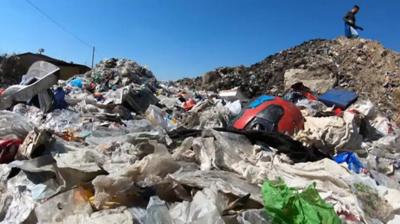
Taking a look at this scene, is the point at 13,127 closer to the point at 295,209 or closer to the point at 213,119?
the point at 213,119

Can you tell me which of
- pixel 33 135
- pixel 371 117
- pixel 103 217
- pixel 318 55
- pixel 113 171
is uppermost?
pixel 318 55

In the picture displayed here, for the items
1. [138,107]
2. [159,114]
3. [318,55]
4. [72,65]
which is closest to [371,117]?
[159,114]

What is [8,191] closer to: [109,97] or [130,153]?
[130,153]

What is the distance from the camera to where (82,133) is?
14.9ft

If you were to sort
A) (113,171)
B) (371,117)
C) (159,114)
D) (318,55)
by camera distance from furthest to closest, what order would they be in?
(318,55) < (159,114) < (371,117) < (113,171)

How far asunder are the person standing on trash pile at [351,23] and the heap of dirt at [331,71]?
0.21 metres

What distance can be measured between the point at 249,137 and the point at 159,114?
2334mm

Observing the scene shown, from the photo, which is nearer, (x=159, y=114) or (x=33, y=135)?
(x=33, y=135)

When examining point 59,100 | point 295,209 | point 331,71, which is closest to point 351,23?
point 331,71

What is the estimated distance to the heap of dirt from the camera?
11062mm

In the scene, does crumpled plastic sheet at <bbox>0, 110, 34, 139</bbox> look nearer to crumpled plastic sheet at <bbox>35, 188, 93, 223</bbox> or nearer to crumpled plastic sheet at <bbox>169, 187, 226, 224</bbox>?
crumpled plastic sheet at <bbox>35, 188, 93, 223</bbox>

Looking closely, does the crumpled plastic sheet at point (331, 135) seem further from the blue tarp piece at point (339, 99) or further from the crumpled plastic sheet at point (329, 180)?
the blue tarp piece at point (339, 99)

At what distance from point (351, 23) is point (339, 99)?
7358 mm

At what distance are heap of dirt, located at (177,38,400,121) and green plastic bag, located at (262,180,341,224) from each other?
8.28 metres
